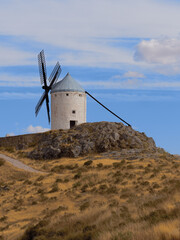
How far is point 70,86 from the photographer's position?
48.7 meters

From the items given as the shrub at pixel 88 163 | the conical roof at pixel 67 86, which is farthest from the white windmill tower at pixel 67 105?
the shrub at pixel 88 163

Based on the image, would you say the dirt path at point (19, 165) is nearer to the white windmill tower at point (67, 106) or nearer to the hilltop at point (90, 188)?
the hilltop at point (90, 188)

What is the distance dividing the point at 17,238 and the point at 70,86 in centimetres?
3416

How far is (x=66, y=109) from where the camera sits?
156 feet

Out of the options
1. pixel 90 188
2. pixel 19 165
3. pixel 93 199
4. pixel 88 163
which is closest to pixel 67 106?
pixel 19 165

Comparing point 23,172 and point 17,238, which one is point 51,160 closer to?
point 23,172

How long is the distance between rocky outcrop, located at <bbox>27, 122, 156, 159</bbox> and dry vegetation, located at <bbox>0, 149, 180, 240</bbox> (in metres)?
1.51

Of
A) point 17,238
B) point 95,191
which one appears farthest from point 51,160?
point 17,238

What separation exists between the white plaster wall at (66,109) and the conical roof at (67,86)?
21.9 inches

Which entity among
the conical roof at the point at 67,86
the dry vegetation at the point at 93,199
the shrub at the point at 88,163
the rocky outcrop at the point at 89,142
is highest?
the conical roof at the point at 67,86

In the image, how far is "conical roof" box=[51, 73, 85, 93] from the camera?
48312mm

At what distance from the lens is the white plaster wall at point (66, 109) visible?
4778cm

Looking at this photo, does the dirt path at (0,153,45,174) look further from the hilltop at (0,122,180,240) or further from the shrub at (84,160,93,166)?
the shrub at (84,160,93,166)

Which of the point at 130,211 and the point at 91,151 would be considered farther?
the point at 91,151
